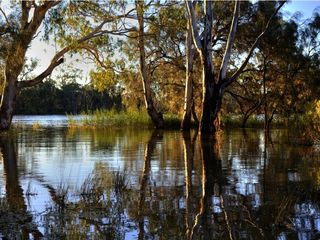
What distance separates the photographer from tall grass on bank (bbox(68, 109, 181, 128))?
34.7 meters

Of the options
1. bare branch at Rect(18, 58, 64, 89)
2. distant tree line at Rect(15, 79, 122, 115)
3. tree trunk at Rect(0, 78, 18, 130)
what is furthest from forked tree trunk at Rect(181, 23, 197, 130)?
distant tree line at Rect(15, 79, 122, 115)

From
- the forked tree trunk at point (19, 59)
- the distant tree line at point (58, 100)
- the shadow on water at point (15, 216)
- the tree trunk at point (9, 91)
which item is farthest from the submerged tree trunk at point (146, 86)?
the distant tree line at point (58, 100)

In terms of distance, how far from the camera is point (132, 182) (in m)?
8.70

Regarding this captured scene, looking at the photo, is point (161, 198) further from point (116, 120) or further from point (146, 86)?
point (116, 120)

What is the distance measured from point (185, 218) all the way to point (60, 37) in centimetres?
2247

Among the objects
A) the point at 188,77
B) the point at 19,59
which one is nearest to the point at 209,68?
the point at 188,77

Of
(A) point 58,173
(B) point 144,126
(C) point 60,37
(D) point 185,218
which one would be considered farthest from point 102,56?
(D) point 185,218

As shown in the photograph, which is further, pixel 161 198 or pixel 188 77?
pixel 188 77

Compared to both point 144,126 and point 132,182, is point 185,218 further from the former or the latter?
point 144,126

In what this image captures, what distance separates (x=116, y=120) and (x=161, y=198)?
1114 inches

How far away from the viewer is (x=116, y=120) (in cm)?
3525

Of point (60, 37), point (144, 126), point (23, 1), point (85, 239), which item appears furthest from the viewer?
point (144, 126)

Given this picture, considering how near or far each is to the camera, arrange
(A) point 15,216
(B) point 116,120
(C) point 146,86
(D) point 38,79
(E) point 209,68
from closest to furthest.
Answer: (A) point 15,216
(E) point 209,68
(D) point 38,79
(C) point 146,86
(B) point 116,120

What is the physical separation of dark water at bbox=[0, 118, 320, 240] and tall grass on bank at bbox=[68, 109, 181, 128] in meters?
22.0
